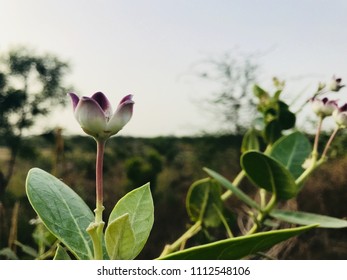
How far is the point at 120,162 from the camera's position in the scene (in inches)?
118

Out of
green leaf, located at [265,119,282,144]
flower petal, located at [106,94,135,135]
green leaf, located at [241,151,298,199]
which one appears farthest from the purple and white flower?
green leaf, located at [265,119,282,144]

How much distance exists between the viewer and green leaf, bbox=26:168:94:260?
12.7 inches

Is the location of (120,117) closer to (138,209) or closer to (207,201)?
(138,209)

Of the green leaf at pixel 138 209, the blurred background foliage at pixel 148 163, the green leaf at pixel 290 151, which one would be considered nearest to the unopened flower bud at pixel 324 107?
the green leaf at pixel 290 151

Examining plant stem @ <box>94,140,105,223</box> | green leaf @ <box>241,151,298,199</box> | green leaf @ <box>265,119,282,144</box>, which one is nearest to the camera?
plant stem @ <box>94,140,105,223</box>

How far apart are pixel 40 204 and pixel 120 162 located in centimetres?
268

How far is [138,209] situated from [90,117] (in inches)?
2.6

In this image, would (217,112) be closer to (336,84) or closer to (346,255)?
(346,255)

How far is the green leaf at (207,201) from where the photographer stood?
577mm

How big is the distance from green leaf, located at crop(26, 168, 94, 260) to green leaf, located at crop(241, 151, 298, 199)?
20 cm

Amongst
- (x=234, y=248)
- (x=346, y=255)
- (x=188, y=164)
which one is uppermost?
(x=234, y=248)

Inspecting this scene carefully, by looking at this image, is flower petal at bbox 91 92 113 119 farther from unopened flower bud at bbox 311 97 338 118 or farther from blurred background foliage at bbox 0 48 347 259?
blurred background foliage at bbox 0 48 347 259

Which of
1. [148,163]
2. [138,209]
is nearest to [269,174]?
[138,209]
